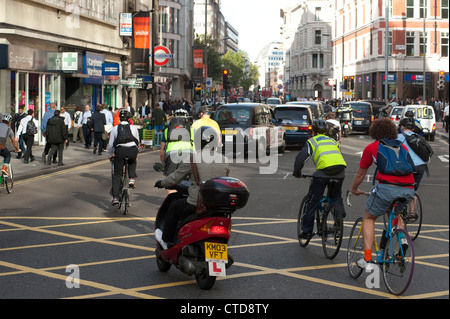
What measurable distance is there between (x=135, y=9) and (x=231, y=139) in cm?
2536

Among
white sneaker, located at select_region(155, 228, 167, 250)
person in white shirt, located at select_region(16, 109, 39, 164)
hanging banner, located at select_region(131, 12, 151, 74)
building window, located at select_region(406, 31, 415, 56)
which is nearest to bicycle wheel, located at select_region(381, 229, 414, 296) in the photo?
white sneaker, located at select_region(155, 228, 167, 250)

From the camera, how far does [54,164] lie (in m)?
22.0

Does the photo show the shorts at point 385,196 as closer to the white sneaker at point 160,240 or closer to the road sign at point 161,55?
the white sneaker at point 160,240

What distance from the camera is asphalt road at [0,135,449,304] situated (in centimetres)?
726

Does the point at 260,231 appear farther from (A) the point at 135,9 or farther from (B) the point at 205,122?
(A) the point at 135,9

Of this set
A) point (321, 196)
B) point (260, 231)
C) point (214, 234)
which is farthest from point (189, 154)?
point (260, 231)

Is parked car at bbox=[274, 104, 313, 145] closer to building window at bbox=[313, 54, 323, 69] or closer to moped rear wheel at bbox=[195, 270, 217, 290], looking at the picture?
moped rear wheel at bbox=[195, 270, 217, 290]

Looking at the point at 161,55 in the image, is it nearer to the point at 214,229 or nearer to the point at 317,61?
the point at 214,229

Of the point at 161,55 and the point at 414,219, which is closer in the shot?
the point at 414,219

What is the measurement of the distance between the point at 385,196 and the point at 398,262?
2.00ft

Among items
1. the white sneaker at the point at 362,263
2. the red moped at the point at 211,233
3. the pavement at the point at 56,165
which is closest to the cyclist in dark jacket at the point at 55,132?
the pavement at the point at 56,165

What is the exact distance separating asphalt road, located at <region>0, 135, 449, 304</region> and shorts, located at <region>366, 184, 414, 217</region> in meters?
0.36

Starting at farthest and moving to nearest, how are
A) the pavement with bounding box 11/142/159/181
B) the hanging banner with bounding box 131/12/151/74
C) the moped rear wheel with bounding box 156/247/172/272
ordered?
1. the hanging banner with bounding box 131/12/151/74
2. the pavement with bounding box 11/142/159/181
3. the moped rear wheel with bounding box 156/247/172/272

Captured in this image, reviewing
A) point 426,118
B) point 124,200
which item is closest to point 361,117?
point 426,118
